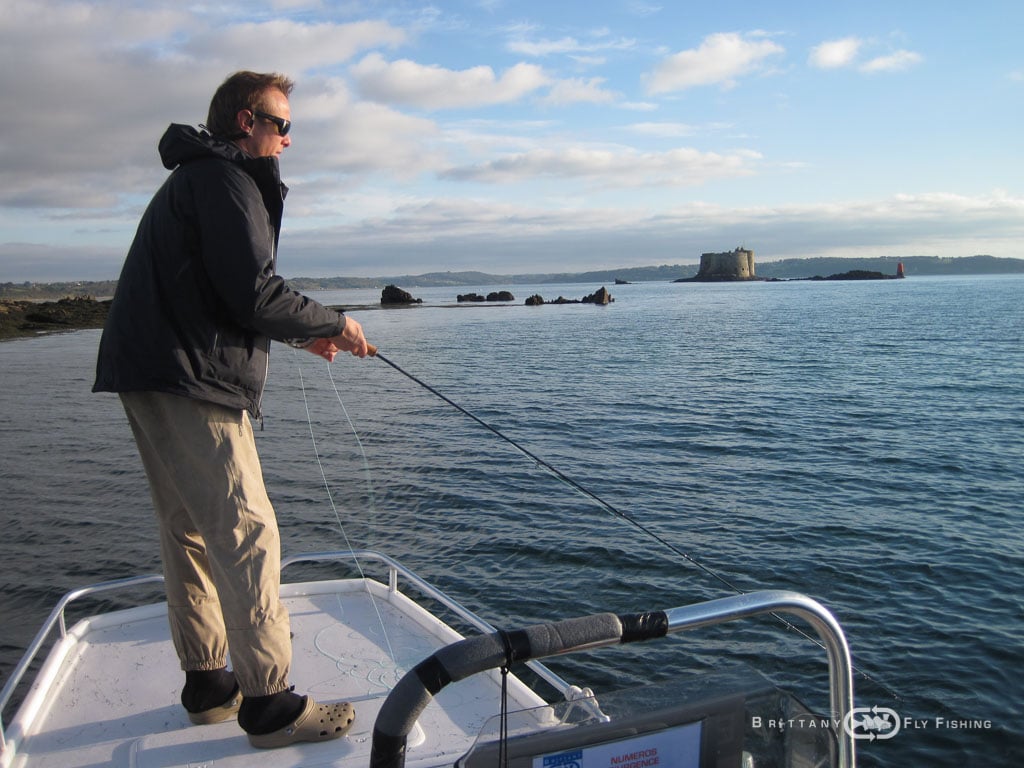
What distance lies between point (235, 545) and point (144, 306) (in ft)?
3.18

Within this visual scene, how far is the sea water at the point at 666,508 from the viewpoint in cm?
739

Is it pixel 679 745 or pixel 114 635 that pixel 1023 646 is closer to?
pixel 679 745

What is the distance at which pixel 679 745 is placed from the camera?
78.3 inches

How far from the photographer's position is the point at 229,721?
11.5 feet

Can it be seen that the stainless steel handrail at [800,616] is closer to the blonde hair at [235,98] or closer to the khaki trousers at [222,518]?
the khaki trousers at [222,518]

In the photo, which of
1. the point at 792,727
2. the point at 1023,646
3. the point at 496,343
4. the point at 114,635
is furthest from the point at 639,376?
the point at 792,727

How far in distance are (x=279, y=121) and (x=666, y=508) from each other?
30.8 feet

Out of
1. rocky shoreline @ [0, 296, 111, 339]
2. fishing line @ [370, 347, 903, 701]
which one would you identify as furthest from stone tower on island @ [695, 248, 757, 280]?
fishing line @ [370, 347, 903, 701]

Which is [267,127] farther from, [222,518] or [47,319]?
[47,319]

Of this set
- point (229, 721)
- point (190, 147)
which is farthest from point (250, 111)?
point (229, 721)

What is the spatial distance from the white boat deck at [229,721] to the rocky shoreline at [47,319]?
5125 centimetres

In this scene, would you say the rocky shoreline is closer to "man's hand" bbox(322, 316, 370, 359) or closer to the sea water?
the sea water

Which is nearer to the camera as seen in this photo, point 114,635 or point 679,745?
point 679,745

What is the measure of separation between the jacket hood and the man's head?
16 centimetres
